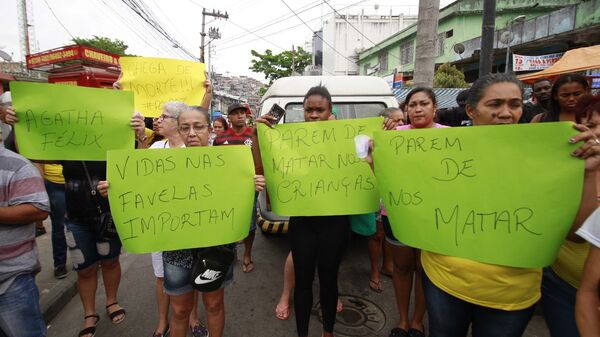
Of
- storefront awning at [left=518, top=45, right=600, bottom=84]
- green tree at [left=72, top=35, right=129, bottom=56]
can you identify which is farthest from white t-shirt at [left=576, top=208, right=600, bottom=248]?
green tree at [left=72, top=35, right=129, bottom=56]

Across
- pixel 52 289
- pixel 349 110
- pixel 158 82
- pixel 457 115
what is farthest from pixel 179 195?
pixel 457 115

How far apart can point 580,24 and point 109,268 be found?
45.2 feet

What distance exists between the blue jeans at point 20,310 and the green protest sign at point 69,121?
75cm

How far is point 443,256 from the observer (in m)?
1.43

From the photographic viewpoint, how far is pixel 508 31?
1118cm

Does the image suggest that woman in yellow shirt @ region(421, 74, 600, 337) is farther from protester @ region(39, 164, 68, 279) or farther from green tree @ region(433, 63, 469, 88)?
green tree @ region(433, 63, 469, 88)

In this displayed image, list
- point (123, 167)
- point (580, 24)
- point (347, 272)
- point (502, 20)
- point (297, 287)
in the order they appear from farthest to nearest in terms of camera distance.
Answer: point (502, 20) < point (580, 24) < point (347, 272) < point (297, 287) < point (123, 167)

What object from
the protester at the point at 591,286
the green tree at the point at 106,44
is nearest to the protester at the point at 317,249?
the protester at the point at 591,286

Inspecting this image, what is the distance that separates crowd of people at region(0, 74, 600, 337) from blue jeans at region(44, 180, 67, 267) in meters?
0.12

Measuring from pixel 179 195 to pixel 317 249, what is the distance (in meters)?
0.96

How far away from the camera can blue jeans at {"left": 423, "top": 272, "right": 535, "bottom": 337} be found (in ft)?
4.42

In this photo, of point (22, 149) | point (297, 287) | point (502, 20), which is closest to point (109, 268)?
point (22, 149)

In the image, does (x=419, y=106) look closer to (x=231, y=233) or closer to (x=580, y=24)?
(x=231, y=233)

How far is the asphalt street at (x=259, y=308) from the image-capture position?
251 cm
